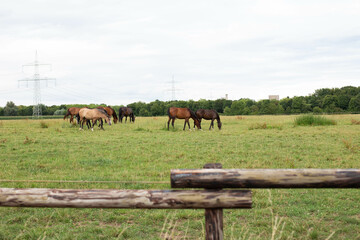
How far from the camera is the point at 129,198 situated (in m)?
2.87

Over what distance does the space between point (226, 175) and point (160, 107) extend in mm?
85266

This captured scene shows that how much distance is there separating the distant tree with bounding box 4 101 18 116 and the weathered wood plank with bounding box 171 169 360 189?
93.5 meters

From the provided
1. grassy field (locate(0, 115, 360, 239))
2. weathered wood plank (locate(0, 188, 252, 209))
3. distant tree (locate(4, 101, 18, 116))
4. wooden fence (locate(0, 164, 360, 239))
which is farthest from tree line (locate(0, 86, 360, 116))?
wooden fence (locate(0, 164, 360, 239))

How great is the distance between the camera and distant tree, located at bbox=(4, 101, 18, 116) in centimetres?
8421

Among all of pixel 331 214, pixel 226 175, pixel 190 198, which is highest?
pixel 226 175

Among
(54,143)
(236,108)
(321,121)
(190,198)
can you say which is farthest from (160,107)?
(190,198)

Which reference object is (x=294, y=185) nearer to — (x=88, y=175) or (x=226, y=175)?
(x=226, y=175)

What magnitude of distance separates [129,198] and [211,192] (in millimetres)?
762

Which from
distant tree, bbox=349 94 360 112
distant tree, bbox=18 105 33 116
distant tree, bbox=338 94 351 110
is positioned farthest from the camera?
distant tree, bbox=18 105 33 116

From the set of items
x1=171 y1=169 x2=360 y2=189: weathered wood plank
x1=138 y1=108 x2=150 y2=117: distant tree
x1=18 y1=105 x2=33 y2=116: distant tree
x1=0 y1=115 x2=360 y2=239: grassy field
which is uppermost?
x1=18 y1=105 x2=33 y2=116: distant tree

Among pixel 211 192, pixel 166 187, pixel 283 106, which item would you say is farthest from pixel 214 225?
pixel 283 106

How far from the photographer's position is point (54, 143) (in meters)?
14.8

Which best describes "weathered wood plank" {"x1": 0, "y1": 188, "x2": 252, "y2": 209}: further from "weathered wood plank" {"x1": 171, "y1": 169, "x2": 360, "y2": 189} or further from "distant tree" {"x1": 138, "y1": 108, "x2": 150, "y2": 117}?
"distant tree" {"x1": 138, "y1": 108, "x2": 150, "y2": 117}

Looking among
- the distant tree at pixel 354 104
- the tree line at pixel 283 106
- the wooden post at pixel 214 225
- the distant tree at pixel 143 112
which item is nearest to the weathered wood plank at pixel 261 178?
the wooden post at pixel 214 225
